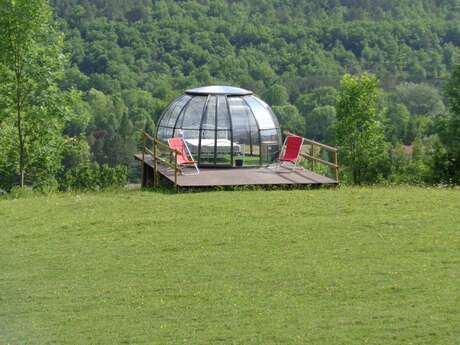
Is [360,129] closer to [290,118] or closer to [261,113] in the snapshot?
[261,113]

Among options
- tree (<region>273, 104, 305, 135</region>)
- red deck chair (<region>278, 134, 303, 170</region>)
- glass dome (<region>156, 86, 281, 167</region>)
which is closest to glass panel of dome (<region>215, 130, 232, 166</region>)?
glass dome (<region>156, 86, 281, 167</region>)

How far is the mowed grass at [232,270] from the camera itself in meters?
12.5

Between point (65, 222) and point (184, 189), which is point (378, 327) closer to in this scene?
point (65, 222)

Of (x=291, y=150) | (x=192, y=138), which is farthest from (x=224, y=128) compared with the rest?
(x=291, y=150)

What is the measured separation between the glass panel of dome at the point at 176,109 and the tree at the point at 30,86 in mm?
3441

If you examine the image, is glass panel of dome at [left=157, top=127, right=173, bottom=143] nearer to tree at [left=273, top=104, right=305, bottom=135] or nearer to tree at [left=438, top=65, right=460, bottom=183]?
tree at [left=438, top=65, right=460, bottom=183]

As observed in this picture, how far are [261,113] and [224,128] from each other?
4.96 ft

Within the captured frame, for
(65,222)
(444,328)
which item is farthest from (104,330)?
(65,222)

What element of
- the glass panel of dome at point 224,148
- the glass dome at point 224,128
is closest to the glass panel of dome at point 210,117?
the glass dome at point 224,128

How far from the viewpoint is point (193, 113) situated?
1096 inches

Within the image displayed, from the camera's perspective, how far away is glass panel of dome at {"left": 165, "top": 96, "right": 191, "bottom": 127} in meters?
28.2

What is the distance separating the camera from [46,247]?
17.4 m

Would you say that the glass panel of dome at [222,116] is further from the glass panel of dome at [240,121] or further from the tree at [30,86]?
the tree at [30,86]

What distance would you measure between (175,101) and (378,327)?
688 inches
